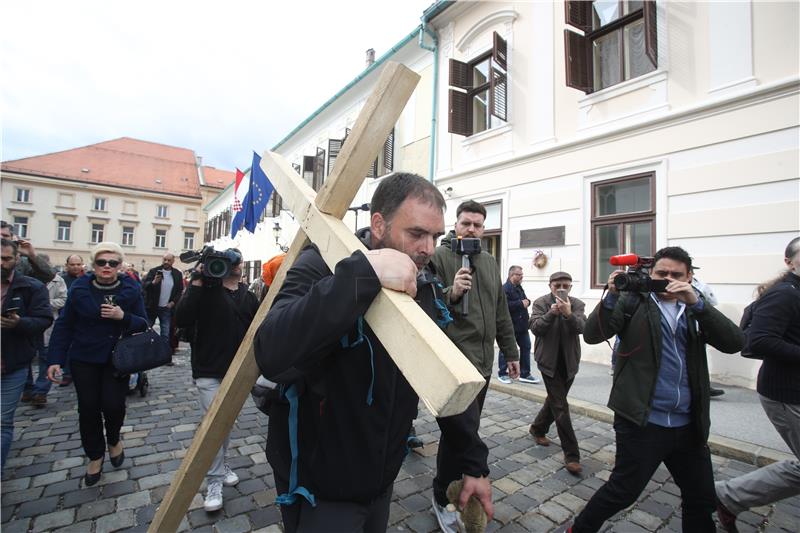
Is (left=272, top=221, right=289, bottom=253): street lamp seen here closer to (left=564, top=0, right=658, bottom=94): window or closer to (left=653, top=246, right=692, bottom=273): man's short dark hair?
(left=564, top=0, right=658, bottom=94): window

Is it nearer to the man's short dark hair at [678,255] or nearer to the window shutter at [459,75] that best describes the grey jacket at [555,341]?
the man's short dark hair at [678,255]

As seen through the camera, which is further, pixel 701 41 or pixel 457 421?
pixel 701 41

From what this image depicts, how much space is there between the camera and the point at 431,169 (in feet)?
36.8

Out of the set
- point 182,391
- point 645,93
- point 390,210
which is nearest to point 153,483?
point 182,391

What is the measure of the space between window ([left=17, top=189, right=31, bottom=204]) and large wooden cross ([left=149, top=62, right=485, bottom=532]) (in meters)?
52.0

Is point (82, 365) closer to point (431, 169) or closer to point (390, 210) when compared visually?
point (390, 210)

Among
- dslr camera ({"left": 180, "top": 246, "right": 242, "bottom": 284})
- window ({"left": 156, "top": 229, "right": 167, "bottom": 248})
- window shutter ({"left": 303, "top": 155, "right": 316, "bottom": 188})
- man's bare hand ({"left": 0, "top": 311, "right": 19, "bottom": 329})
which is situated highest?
window shutter ({"left": 303, "top": 155, "right": 316, "bottom": 188})

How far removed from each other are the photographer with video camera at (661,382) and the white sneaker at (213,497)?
2349mm

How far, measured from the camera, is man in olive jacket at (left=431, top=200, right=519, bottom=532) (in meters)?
2.67

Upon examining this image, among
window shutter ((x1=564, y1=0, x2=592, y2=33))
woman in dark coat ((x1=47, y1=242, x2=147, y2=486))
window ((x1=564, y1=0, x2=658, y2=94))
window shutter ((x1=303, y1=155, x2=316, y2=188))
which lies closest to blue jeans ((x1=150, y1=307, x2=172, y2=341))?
woman in dark coat ((x1=47, y1=242, x2=147, y2=486))

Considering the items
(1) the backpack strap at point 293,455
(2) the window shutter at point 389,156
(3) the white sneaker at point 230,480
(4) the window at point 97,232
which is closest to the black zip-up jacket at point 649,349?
(1) the backpack strap at point 293,455

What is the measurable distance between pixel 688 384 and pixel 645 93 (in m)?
6.59

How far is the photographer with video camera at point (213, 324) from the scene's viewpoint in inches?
116

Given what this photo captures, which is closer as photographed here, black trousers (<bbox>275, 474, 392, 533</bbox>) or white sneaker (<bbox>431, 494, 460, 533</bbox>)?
black trousers (<bbox>275, 474, 392, 533</bbox>)
